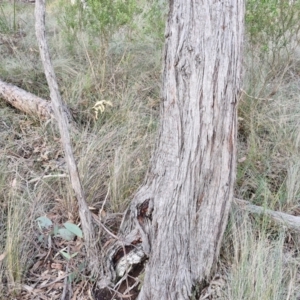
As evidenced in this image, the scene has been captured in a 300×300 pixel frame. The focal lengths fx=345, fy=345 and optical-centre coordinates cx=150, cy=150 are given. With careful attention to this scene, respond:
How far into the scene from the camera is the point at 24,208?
2.21m

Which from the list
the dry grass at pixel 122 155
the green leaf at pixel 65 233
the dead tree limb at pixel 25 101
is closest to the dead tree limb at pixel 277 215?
the dry grass at pixel 122 155

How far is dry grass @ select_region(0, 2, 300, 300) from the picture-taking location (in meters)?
1.88

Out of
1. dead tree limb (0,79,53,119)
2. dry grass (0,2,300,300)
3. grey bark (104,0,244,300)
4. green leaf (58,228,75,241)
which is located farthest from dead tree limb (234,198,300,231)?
dead tree limb (0,79,53,119)

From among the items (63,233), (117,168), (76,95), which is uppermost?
(76,95)

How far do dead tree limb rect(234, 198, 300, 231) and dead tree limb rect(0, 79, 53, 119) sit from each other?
1.89m

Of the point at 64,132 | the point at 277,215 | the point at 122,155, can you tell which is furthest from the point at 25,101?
the point at 277,215

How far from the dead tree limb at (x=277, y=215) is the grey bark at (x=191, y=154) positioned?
0.39 meters

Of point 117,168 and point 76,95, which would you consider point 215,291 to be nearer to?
point 117,168

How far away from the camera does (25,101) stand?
3348 millimetres

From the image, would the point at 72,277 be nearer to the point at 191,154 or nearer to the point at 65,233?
the point at 65,233

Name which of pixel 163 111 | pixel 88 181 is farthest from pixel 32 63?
pixel 163 111

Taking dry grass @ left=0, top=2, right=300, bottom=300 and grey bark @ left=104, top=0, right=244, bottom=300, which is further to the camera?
dry grass @ left=0, top=2, right=300, bottom=300

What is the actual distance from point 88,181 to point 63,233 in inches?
19.9

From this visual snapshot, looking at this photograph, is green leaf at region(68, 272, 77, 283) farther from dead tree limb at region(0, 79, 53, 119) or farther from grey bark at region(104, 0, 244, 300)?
dead tree limb at region(0, 79, 53, 119)
